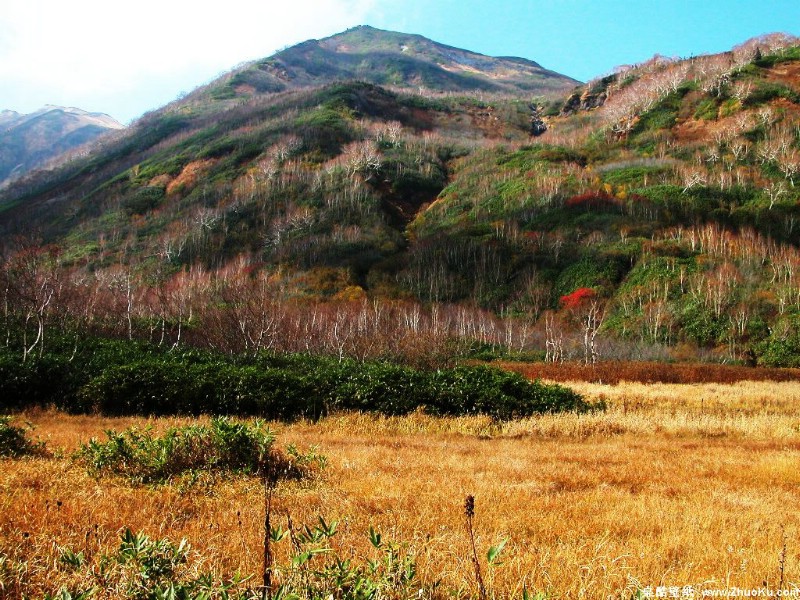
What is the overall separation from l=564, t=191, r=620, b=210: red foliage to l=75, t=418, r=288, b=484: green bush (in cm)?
7438

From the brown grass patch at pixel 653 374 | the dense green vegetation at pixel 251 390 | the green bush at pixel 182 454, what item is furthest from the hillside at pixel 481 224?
the green bush at pixel 182 454

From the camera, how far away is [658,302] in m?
54.7

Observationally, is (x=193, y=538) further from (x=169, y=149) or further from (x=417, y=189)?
(x=169, y=149)

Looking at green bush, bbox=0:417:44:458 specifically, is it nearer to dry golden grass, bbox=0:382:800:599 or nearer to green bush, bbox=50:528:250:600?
dry golden grass, bbox=0:382:800:599

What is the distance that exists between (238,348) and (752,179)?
253 feet

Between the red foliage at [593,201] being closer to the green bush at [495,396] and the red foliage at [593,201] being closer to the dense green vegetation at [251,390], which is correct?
the green bush at [495,396]

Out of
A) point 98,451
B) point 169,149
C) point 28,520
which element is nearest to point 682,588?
point 28,520

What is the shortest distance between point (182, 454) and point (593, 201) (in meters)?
76.7

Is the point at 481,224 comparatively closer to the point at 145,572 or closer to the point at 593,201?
the point at 593,201

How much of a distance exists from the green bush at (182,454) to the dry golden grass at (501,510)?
0.43 m

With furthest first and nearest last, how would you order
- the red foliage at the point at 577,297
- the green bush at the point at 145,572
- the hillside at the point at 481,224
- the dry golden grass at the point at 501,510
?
the red foliage at the point at 577,297 → the hillside at the point at 481,224 → the dry golden grass at the point at 501,510 → the green bush at the point at 145,572

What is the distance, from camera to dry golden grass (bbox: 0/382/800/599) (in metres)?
4.56

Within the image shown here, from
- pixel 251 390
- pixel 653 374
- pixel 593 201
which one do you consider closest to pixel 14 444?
pixel 251 390

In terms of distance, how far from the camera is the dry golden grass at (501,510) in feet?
15.0
